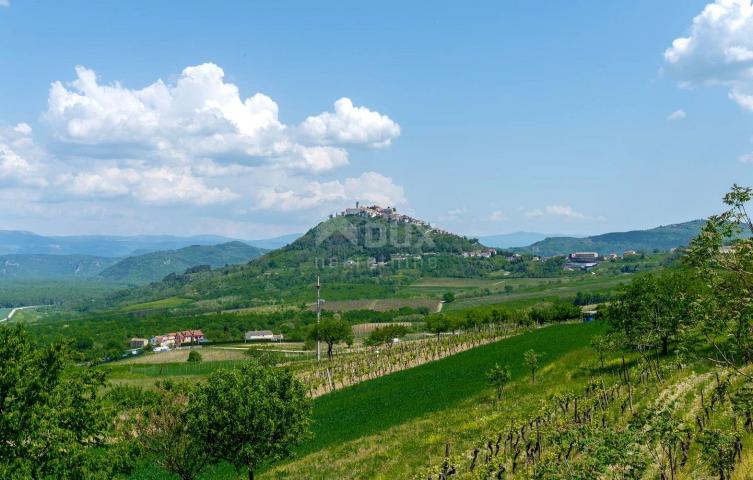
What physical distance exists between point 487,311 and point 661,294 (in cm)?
9792

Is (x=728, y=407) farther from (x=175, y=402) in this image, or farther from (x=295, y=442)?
(x=175, y=402)

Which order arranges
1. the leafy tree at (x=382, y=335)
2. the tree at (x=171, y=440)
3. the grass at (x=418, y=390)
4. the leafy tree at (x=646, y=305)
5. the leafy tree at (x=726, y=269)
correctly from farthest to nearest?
the leafy tree at (x=382, y=335) → the grass at (x=418, y=390) → the leafy tree at (x=646, y=305) → the tree at (x=171, y=440) → the leafy tree at (x=726, y=269)

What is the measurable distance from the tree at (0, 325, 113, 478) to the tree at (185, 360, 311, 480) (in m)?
5.97

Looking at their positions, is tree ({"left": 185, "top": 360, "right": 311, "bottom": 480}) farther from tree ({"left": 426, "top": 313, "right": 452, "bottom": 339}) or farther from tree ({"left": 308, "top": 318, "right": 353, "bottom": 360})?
tree ({"left": 426, "top": 313, "right": 452, "bottom": 339})

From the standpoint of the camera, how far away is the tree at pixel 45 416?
83.2ft

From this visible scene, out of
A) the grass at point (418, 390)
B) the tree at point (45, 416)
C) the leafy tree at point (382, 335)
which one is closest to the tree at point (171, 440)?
the tree at point (45, 416)

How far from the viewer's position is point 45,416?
84.4 feet

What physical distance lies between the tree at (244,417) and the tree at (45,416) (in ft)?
19.6

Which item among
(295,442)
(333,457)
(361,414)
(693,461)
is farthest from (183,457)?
(693,461)

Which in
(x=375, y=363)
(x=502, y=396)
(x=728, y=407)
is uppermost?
(x=728, y=407)

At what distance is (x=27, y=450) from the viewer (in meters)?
25.7

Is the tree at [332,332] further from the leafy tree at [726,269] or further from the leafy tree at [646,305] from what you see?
the leafy tree at [726,269]

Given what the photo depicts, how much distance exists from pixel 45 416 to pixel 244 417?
Answer: 37.6ft

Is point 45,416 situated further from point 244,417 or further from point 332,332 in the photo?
point 332,332
